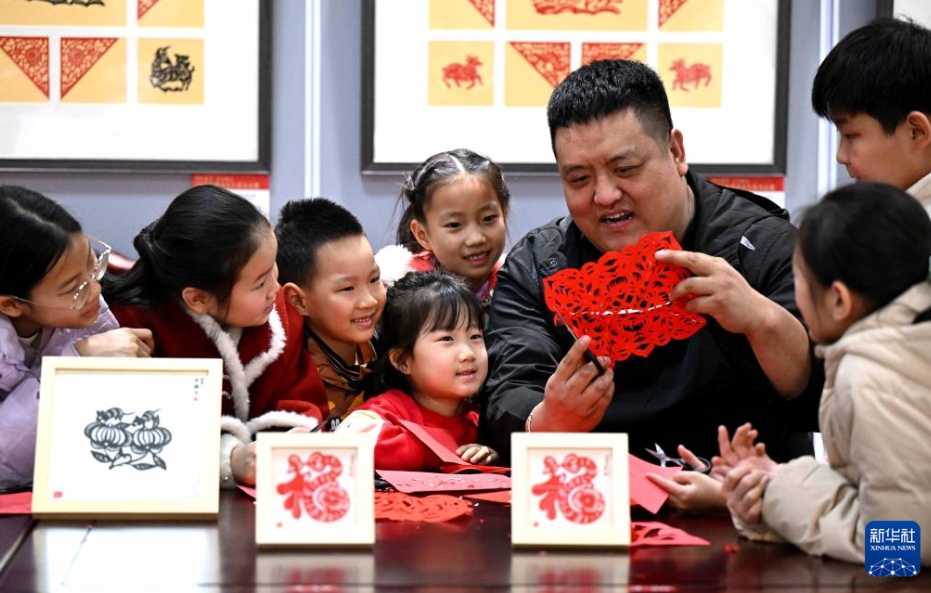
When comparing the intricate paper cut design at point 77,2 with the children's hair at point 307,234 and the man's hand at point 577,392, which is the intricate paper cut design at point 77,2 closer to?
the children's hair at point 307,234

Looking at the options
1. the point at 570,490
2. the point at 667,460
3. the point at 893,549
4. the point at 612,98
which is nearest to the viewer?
the point at 893,549

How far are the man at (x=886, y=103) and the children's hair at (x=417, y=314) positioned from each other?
757 millimetres

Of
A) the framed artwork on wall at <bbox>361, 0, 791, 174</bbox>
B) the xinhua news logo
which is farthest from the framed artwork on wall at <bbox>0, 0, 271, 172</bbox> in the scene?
the xinhua news logo

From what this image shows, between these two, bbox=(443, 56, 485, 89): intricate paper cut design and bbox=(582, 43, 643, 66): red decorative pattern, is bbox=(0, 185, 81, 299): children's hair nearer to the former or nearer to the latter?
bbox=(443, 56, 485, 89): intricate paper cut design

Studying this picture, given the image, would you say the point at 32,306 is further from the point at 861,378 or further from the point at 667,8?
the point at 667,8

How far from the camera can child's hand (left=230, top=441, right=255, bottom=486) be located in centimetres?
175

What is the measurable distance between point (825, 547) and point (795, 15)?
7.41 ft

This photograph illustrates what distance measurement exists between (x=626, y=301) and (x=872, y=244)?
0.51 metres

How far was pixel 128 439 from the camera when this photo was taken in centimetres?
157

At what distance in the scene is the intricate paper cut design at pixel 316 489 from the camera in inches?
56.3

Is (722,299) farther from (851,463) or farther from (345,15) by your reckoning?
(345,15)

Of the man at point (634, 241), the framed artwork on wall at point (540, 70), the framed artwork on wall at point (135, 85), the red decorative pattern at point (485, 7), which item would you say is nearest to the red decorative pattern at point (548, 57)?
the framed artwork on wall at point (540, 70)

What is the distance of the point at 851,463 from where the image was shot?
1382 millimetres

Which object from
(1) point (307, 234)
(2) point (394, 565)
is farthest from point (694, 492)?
(1) point (307, 234)
